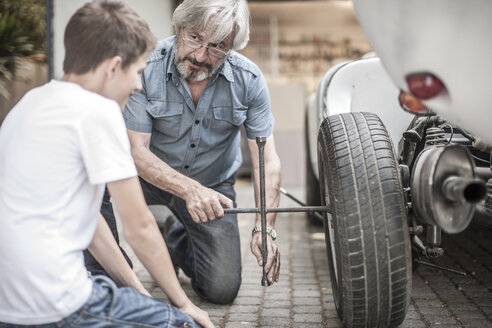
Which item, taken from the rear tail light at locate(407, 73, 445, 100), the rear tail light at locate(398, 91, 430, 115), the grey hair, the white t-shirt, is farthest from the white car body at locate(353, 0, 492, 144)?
the grey hair

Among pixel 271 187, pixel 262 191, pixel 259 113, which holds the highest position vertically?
pixel 259 113

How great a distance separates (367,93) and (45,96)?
6.35 feet

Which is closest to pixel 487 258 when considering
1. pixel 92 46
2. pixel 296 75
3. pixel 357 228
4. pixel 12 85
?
pixel 357 228

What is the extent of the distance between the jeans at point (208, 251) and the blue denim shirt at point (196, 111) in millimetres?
211

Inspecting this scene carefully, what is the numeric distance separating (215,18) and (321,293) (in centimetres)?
152

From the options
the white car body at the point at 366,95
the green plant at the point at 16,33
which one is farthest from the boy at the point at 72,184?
the green plant at the point at 16,33

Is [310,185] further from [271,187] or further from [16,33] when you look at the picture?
[16,33]

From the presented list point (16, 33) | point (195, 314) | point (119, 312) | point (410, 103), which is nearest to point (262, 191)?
point (195, 314)

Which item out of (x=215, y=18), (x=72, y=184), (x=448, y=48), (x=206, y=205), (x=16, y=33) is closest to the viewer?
(x=448, y=48)

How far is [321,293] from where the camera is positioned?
309 cm

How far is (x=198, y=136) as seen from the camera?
119 inches

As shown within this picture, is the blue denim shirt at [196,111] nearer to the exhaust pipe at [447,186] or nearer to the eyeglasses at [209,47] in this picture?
the eyeglasses at [209,47]

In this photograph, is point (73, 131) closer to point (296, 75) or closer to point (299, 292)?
point (299, 292)

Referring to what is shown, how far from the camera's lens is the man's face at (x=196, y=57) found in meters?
2.77
